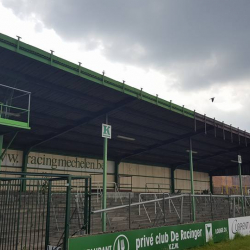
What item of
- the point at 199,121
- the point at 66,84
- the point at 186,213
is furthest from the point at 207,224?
the point at 199,121

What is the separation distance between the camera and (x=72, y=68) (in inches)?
539

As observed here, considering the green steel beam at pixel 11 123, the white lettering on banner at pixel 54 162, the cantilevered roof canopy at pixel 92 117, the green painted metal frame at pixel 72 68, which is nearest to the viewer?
the green painted metal frame at pixel 72 68

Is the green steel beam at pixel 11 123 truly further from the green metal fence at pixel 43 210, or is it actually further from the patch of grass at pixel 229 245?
Result: the patch of grass at pixel 229 245

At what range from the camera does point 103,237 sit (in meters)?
8.40

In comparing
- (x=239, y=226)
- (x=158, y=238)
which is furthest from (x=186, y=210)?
(x=239, y=226)

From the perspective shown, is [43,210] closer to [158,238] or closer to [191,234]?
[158,238]

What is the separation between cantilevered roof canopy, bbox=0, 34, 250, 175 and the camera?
Result: 13.1 meters

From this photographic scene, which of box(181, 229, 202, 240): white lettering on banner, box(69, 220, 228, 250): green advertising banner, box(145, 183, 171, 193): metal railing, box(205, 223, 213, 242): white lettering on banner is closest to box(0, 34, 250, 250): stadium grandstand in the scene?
box(145, 183, 171, 193): metal railing

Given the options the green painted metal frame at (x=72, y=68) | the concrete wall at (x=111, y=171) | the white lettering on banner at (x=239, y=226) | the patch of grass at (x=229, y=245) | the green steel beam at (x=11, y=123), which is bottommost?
the patch of grass at (x=229, y=245)

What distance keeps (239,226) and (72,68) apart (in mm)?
11801

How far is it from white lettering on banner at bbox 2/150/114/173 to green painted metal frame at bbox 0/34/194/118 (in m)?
12.0

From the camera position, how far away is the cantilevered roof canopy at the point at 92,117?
13.1 metres

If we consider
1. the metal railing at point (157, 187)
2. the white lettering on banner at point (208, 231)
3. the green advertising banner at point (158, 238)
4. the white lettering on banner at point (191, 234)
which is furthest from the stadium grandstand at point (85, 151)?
the white lettering on banner at point (208, 231)

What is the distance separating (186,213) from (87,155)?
17236 millimetres
